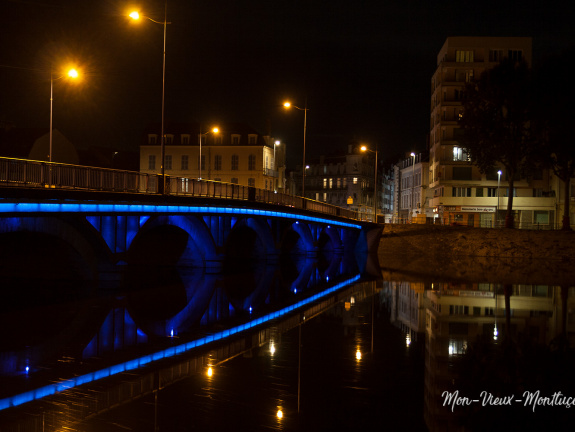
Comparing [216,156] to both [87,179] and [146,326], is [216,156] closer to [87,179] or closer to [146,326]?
[87,179]

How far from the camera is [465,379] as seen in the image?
13.0 meters

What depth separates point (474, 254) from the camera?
204ft

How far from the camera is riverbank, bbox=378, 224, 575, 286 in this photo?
140 feet

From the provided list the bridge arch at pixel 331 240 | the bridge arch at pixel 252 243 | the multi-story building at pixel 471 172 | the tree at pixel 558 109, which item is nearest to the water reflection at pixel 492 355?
the bridge arch at pixel 252 243

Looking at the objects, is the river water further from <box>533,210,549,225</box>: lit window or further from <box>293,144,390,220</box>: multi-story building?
<box>293,144,390,220</box>: multi-story building

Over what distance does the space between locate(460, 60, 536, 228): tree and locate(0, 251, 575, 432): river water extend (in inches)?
1454

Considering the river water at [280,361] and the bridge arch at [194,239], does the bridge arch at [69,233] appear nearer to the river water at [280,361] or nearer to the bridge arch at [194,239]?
the river water at [280,361]

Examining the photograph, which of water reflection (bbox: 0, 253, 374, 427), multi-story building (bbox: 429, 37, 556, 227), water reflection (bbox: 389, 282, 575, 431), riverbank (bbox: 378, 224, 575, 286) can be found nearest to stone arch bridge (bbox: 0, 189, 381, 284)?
water reflection (bbox: 0, 253, 374, 427)

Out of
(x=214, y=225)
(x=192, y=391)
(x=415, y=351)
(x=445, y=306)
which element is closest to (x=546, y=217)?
(x=214, y=225)

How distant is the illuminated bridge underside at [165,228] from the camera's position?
2603cm

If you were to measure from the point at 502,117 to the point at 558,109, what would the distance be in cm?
763

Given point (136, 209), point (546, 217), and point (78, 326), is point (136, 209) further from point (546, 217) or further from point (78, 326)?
point (546, 217)

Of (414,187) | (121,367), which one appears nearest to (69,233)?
(121,367)

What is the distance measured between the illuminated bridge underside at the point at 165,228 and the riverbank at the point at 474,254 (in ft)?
18.9
